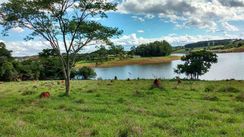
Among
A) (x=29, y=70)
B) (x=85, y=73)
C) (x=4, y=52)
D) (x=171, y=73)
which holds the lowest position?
(x=171, y=73)

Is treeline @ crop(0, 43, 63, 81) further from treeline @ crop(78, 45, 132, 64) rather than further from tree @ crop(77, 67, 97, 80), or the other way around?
treeline @ crop(78, 45, 132, 64)

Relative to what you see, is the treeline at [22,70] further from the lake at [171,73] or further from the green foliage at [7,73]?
the lake at [171,73]

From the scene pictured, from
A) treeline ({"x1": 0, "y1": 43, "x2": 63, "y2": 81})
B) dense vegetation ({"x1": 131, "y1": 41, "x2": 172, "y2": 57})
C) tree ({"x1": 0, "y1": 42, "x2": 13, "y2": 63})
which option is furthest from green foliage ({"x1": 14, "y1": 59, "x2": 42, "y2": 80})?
dense vegetation ({"x1": 131, "y1": 41, "x2": 172, "y2": 57})

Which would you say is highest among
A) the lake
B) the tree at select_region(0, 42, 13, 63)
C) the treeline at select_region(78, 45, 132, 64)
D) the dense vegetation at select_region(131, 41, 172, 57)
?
the dense vegetation at select_region(131, 41, 172, 57)

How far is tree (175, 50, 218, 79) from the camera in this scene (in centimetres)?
8219

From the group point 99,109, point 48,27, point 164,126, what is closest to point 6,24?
point 48,27

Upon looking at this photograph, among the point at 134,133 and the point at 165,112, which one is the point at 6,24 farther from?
the point at 134,133

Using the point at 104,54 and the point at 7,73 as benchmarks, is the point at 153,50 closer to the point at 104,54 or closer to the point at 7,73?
the point at 7,73

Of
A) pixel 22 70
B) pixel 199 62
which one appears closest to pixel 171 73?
pixel 199 62

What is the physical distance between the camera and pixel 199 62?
8294 centimetres

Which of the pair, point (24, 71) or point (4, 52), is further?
point (4, 52)

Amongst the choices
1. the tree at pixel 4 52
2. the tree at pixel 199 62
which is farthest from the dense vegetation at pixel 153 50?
the tree at pixel 199 62

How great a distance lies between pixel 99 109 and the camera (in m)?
18.4

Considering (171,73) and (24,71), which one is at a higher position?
(24,71)
